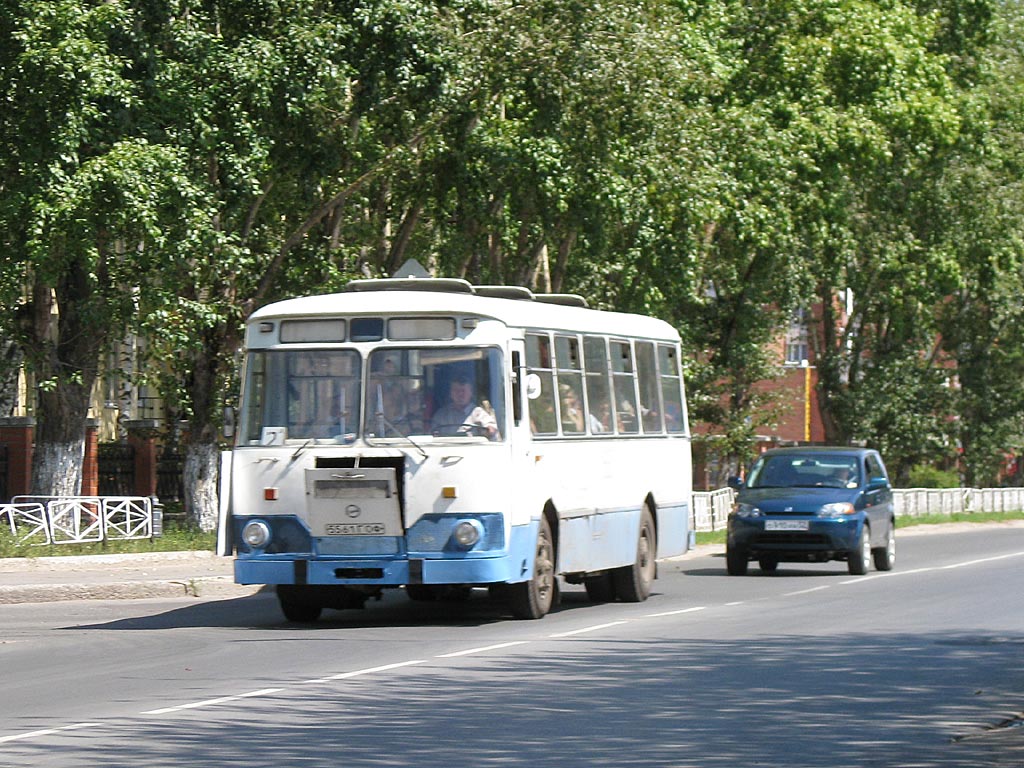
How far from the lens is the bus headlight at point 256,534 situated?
18.9m

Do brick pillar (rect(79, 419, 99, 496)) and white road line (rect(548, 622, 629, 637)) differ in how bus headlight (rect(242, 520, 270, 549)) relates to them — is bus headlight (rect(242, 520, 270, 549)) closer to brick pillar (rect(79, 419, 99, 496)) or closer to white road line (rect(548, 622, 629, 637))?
white road line (rect(548, 622, 629, 637))

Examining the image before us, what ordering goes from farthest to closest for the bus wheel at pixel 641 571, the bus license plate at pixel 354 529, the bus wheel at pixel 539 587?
the bus wheel at pixel 641 571
the bus wheel at pixel 539 587
the bus license plate at pixel 354 529

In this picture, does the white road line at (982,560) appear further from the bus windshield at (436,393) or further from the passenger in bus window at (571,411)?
the bus windshield at (436,393)

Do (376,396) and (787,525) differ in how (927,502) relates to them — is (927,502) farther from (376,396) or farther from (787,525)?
(376,396)

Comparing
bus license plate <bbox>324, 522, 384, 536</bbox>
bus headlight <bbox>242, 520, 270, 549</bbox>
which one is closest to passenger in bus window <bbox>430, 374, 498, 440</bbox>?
bus license plate <bbox>324, 522, 384, 536</bbox>

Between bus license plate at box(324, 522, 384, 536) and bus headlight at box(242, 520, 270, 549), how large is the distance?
1.80 feet

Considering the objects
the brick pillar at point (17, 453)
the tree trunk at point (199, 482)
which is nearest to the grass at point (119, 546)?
the tree trunk at point (199, 482)

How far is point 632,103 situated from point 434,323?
504 inches

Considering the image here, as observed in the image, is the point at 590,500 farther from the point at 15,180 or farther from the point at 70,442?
the point at 70,442

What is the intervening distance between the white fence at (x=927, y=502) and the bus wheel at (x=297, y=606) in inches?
849

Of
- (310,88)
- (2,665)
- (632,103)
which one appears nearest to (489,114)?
(632,103)

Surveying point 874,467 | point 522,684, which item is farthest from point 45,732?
point 874,467

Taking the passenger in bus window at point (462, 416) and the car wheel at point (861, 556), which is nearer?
the passenger in bus window at point (462, 416)

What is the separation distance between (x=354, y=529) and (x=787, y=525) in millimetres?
10202
